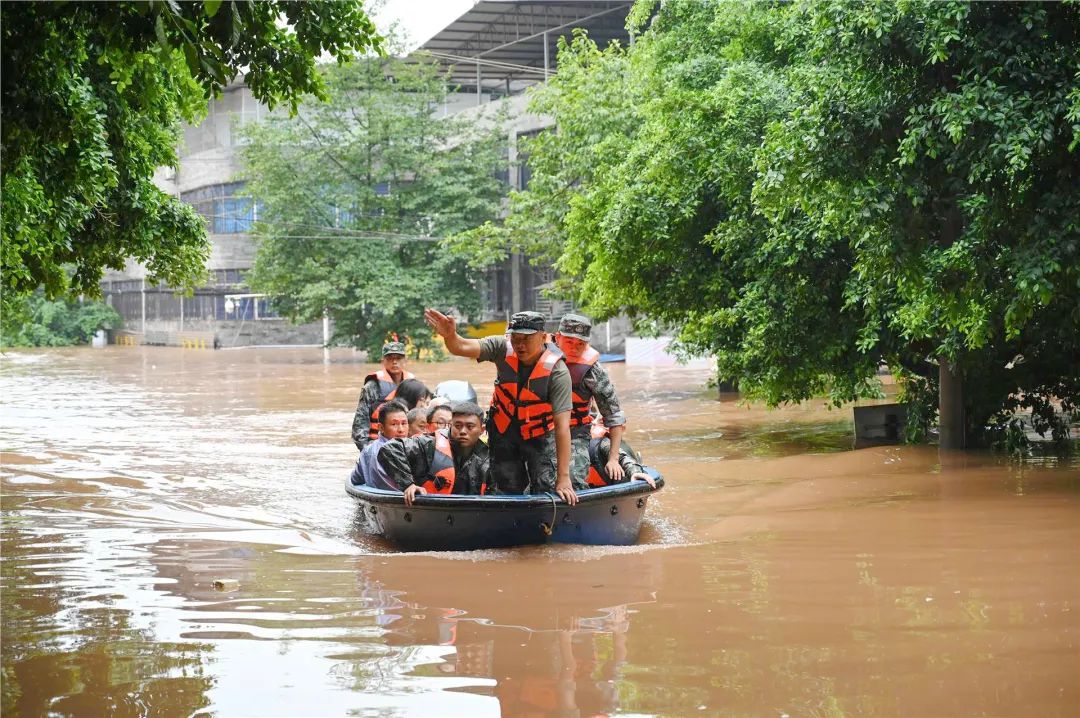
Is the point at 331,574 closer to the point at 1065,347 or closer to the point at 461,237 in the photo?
the point at 1065,347

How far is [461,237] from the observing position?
3328cm

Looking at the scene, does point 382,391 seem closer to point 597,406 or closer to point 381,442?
point 381,442

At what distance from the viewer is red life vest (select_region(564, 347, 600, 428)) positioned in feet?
30.0

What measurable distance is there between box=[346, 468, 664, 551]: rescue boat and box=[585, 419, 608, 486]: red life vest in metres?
0.40

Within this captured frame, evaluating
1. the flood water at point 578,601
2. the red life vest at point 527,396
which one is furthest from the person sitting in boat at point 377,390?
the red life vest at point 527,396

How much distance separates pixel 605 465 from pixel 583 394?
691mm

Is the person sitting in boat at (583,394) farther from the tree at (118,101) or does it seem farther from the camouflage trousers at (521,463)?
the tree at (118,101)

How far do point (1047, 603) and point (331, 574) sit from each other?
179 inches

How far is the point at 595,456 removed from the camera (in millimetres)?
9727

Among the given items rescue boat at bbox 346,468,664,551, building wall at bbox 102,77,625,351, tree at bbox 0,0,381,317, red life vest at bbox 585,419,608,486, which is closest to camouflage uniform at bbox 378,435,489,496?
rescue boat at bbox 346,468,664,551

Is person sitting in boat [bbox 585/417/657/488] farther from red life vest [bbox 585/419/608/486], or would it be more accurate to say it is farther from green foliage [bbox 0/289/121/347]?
green foliage [bbox 0/289/121/347]

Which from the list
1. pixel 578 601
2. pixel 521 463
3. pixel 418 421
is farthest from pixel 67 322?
pixel 578 601

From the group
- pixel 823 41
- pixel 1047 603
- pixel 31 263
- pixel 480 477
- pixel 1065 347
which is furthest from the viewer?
pixel 1065 347

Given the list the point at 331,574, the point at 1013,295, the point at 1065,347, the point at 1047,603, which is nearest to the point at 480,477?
the point at 331,574
